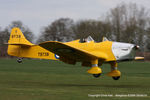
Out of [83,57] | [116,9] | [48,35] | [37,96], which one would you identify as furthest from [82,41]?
[48,35]

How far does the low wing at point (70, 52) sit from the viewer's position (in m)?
14.9

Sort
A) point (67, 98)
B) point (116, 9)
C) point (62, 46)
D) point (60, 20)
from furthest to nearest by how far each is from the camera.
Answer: point (60, 20)
point (116, 9)
point (62, 46)
point (67, 98)

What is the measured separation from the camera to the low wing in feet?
48.9

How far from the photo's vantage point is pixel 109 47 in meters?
16.8

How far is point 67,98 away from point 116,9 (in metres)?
50.0

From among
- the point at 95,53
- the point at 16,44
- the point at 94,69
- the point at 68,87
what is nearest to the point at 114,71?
the point at 95,53

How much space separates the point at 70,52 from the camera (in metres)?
16.1

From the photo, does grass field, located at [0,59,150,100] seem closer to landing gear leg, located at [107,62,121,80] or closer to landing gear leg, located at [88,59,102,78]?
landing gear leg, located at [107,62,121,80]

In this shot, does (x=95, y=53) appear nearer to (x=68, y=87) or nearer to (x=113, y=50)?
(x=113, y=50)

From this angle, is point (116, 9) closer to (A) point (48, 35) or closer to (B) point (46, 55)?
(A) point (48, 35)

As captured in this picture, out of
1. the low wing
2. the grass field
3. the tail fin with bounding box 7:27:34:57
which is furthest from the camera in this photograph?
the tail fin with bounding box 7:27:34:57

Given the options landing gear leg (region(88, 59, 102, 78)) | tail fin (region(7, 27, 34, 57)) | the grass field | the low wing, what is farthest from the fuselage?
tail fin (region(7, 27, 34, 57))

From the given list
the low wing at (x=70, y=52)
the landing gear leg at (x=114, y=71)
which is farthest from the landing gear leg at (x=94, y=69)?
the landing gear leg at (x=114, y=71)

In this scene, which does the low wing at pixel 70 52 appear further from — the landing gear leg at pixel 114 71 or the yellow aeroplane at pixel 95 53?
the landing gear leg at pixel 114 71
